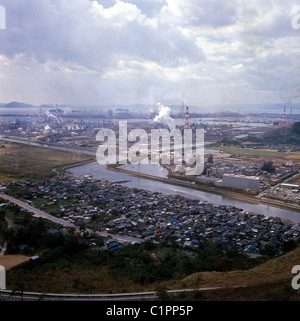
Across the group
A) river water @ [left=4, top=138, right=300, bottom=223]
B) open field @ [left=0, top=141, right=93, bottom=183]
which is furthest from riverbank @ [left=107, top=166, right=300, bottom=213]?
open field @ [left=0, top=141, right=93, bottom=183]

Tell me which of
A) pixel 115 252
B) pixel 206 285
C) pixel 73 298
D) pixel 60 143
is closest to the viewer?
pixel 73 298

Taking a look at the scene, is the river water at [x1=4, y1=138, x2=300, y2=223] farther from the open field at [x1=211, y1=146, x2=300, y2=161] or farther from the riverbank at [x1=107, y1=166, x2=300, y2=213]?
the open field at [x1=211, y1=146, x2=300, y2=161]

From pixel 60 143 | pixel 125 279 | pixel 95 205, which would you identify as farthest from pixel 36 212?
pixel 60 143

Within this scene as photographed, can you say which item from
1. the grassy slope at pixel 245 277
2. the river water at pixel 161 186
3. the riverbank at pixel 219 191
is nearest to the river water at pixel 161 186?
the river water at pixel 161 186

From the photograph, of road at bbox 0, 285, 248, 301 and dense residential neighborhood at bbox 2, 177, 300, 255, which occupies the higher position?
road at bbox 0, 285, 248, 301

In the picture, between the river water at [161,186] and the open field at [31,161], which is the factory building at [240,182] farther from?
the open field at [31,161]

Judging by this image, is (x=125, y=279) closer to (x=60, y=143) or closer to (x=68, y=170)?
(x=68, y=170)
